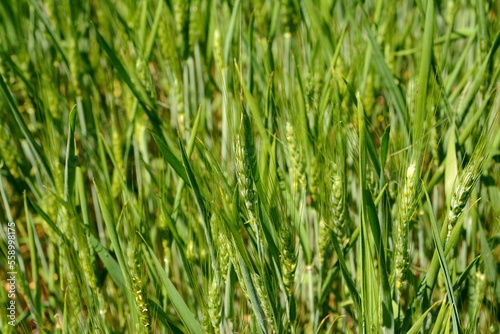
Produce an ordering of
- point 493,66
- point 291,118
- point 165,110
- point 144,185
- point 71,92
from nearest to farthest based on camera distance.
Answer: point 291,118
point 493,66
point 144,185
point 71,92
point 165,110

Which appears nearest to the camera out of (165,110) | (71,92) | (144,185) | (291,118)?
(291,118)

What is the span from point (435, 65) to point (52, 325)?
797 millimetres

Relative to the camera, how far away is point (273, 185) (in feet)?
2.27

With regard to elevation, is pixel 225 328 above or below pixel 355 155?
below

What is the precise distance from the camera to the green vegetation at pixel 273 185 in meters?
0.66

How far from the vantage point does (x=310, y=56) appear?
0.96 m

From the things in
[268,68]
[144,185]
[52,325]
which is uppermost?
[268,68]

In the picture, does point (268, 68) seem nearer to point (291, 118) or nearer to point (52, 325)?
Answer: point (291, 118)

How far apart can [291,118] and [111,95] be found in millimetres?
467

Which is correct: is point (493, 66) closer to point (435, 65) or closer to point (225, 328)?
point (435, 65)

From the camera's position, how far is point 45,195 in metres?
0.92

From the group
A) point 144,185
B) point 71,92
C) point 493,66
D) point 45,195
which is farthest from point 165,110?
point 493,66

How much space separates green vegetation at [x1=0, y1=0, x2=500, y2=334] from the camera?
66 cm

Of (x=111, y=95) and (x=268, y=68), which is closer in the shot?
(x=268, y=68)
